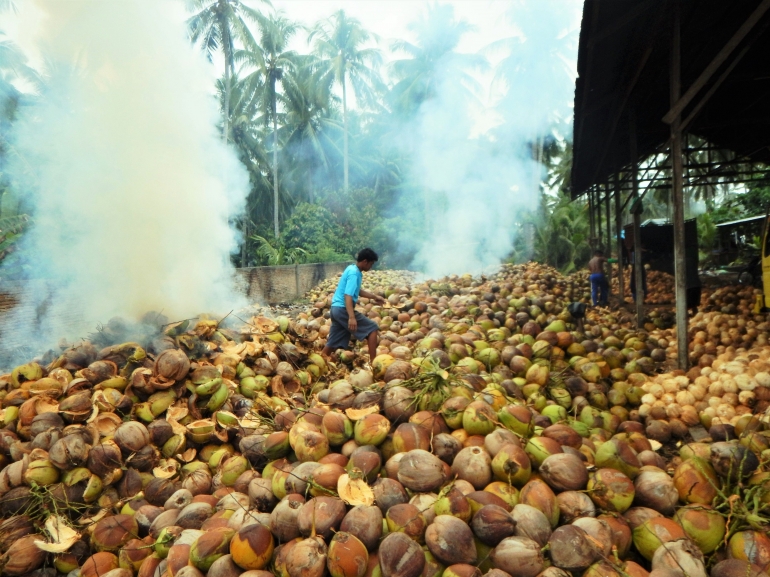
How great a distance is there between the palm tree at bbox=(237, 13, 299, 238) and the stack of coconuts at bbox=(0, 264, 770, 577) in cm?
2186

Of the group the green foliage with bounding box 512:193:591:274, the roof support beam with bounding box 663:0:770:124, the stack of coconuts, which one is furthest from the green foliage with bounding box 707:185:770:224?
the stack of coconuts

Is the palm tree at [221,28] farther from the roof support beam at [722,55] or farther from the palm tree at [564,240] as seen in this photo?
the roof support beam at [722,55]

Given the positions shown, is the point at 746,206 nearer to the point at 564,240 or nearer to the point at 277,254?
the point at 564,240

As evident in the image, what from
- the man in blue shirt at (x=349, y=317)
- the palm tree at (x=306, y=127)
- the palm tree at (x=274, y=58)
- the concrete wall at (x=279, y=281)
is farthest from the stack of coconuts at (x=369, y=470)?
the palm tree at (x=306, y=127)

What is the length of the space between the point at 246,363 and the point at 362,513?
2772 millimetres

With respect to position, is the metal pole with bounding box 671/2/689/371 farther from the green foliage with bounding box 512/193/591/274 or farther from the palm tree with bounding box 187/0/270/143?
the palm tree with bounding box 187/0/270/143

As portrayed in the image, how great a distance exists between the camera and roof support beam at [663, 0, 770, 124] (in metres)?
3.75

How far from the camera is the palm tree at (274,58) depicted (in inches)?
955

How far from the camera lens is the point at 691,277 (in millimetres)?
8367

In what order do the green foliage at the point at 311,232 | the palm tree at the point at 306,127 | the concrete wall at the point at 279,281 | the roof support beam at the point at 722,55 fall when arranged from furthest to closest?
1. the palm tree at the point at 306,127
2. the green foliage at the point at 311,232
3. the concrete wall at the point at 279,281
4. the roof support beam at the point at 722,55

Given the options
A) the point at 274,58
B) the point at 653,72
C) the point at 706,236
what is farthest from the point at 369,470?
the point at 274,58

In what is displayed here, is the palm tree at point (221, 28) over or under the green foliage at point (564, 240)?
over

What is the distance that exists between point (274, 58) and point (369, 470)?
2761 cm

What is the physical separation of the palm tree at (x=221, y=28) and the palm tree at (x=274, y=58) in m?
1.56
